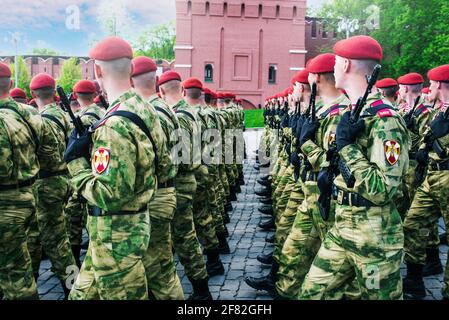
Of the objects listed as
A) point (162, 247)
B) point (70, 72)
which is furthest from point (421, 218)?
point (70, 72)

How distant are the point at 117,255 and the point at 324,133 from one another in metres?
1.89

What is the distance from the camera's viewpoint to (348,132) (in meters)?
3.18

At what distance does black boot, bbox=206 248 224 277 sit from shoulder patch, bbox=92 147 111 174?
10.8 ft

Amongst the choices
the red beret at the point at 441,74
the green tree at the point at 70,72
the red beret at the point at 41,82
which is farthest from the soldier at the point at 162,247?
the green tree at the point at 70,72

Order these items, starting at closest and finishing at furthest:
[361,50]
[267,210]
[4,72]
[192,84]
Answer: [361,50] → [4,72] → [192,84] → [267,210]

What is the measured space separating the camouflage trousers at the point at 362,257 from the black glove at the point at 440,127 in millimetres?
2323

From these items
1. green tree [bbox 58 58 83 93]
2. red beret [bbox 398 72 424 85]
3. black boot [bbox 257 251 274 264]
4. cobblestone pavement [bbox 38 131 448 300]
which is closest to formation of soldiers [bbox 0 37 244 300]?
cobblestone pavement [bbox 38 131 448 300]

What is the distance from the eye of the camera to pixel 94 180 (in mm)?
2990

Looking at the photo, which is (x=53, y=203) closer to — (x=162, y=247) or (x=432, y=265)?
(x=162, y=247)

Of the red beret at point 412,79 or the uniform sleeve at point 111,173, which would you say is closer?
the uniform sleeve at point 111,173

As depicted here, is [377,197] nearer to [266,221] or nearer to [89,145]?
[89,145]

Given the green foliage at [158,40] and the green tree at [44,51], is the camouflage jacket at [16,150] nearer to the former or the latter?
the green foliage at [158,40]

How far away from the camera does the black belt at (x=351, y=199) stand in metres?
3.24
